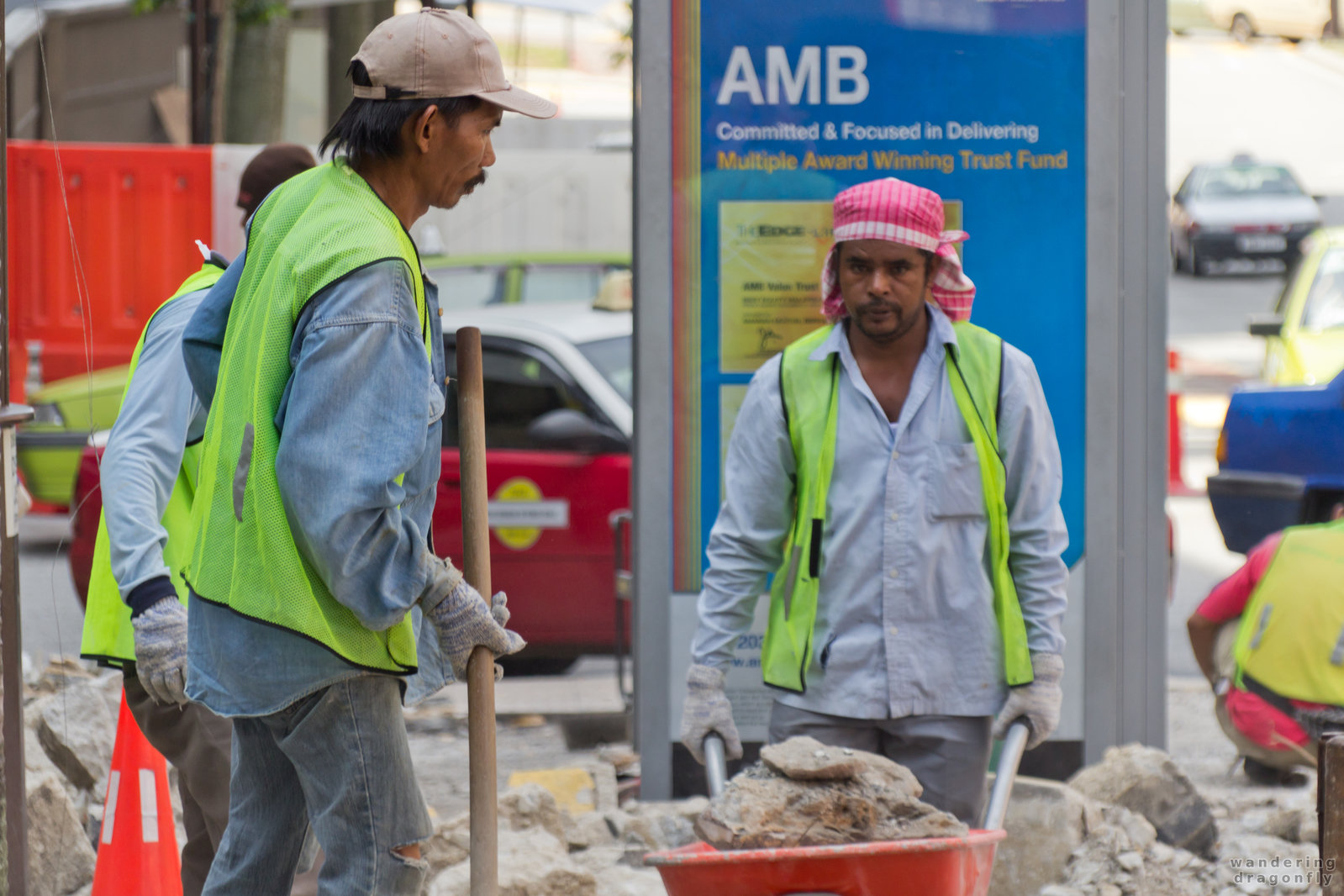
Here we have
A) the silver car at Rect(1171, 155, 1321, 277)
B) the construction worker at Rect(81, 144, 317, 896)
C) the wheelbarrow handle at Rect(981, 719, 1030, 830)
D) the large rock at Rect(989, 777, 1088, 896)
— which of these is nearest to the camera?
the wheelbarrow handle at Rect(981, 719, 1030, 830)

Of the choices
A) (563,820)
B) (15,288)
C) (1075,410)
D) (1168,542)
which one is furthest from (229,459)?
(15,288)

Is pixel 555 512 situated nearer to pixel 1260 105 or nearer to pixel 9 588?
pixel 9 588

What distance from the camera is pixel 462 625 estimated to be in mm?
2424

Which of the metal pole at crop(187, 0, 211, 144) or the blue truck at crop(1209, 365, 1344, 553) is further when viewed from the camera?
the metal pole at crop(187, 0, 211, 144)

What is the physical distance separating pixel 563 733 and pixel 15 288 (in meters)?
3.66

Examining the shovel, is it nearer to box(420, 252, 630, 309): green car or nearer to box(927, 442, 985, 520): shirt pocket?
box(927, 442, 985, 520): shirt pocket

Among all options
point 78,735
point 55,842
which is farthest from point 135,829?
point 78,735

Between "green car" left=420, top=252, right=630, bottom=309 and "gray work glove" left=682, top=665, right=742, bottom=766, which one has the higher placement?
"green car" left=420, top=252, right=630, bottom=309

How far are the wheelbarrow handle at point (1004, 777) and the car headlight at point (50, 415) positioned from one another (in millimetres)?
5052

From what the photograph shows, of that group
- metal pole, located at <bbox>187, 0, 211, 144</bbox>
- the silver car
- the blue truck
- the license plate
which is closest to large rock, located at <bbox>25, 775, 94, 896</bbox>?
the blue truck

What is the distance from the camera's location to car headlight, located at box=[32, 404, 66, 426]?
22.9ft

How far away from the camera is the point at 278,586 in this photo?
2.33 metres

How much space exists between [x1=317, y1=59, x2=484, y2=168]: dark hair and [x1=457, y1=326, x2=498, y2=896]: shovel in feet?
1.12

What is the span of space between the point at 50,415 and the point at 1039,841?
469 cm
